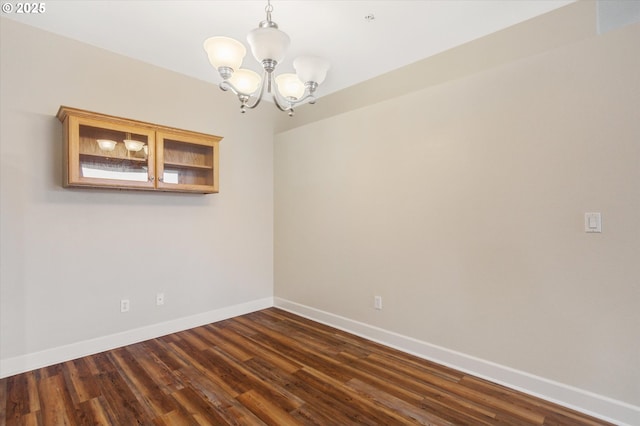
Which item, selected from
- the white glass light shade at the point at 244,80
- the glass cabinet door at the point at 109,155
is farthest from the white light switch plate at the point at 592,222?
the glass cabinet door at the point at 109,155

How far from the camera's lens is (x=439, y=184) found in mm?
2730

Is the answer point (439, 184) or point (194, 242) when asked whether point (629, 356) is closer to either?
point (439, 184)

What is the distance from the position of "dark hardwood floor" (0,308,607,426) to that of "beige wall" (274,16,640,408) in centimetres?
37

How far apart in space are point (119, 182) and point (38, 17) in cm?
141

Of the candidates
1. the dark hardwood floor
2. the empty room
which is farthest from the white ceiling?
the dark hardwood floor

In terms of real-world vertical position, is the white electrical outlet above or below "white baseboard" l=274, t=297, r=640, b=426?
above

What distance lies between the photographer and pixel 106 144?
283cm

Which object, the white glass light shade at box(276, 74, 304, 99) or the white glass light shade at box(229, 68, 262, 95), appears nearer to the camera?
the white glass light shade at box(229, 68, 262, 95)

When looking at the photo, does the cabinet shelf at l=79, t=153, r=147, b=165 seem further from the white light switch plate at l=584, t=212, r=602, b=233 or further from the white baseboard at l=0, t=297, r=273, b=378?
the white light switch plate at l=584, t=212, r=602, b=233

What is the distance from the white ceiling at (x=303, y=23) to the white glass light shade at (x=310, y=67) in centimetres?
58

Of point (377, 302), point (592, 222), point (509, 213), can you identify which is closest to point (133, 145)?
point (377, 302)

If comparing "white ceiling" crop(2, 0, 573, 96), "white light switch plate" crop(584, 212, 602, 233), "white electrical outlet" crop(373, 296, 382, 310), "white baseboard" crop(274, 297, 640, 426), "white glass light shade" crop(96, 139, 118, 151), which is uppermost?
"white ceiling" crop(2, 0, 573, 96)

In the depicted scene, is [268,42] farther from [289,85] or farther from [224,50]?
[289,85]

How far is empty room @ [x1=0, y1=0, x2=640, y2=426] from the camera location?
2.01m
